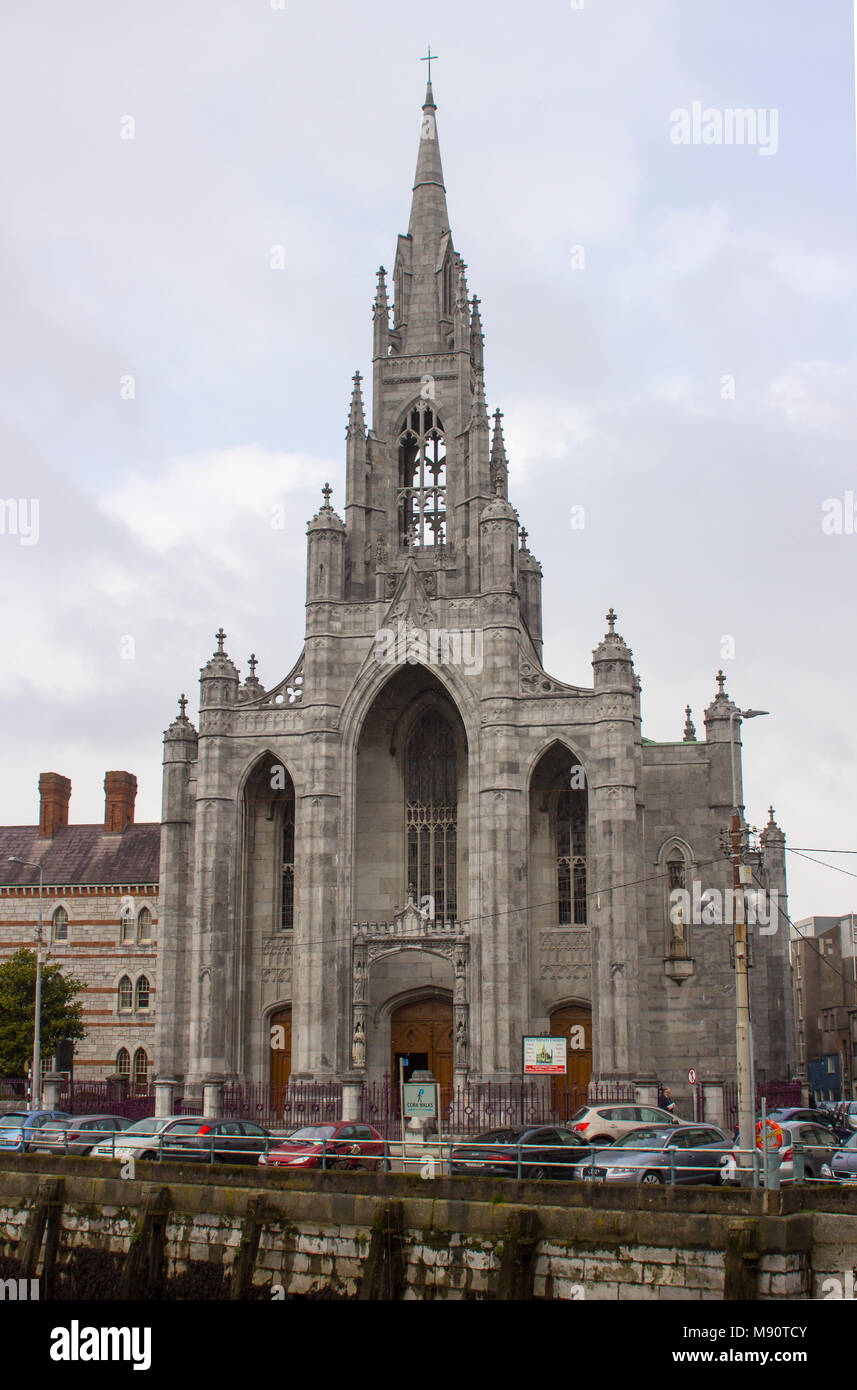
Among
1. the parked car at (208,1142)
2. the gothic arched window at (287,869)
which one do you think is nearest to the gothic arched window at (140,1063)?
the gothic arched window at (287,869)

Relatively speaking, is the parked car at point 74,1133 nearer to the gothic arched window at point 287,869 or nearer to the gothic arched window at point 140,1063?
the gothic arched window at point 287,869

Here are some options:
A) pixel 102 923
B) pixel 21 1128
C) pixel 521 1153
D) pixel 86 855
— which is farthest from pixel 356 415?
pixel 521 1153

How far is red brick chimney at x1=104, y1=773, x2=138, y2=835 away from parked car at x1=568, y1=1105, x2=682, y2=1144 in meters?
36.1

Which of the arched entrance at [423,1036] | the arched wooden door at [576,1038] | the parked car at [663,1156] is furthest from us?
the arched entrance at [423,1036]

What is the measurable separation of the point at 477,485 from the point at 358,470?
4289 millimetres

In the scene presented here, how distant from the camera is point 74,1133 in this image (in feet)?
90.9

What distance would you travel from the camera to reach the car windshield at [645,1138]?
25.2 meters

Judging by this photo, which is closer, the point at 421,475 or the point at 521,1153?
the point at 521,1153

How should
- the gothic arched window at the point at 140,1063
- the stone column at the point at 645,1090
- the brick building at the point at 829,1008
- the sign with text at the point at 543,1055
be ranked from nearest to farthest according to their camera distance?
the sign with text at the point at 543,1055
the stone column at the point at 645,1090
the gothic arched window at the point at 140,1063
the brick building at the point at 829,1008

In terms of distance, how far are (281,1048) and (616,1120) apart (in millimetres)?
16473

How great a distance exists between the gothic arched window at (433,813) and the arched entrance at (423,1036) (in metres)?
2.82

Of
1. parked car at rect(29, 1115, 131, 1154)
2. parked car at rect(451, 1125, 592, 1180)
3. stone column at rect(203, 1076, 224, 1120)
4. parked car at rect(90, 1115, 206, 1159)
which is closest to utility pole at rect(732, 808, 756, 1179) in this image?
parked car at rect(451, 1125, 592, 1180)

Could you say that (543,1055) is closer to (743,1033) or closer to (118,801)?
(743,1033)
